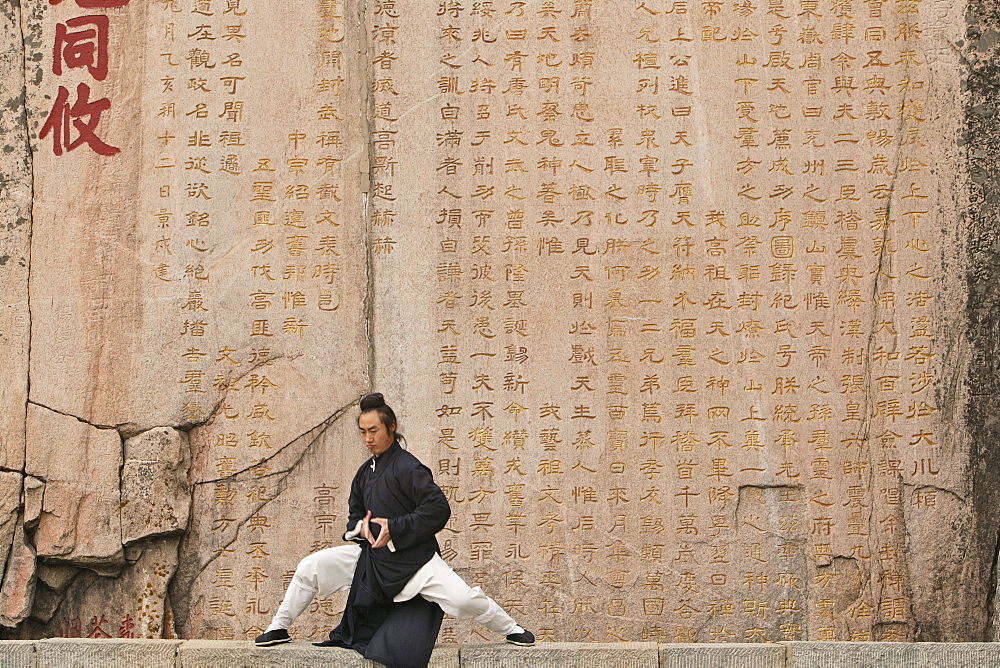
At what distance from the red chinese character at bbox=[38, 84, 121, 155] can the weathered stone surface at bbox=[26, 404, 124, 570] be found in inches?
44.2

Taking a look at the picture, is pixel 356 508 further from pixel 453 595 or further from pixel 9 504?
pixel 9 504

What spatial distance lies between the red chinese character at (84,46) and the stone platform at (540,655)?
7.88 ft

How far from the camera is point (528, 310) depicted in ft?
14.9

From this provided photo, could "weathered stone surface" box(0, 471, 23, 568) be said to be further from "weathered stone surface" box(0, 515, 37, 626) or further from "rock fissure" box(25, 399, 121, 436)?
"rock fissure" box(25, 399, 121, 436)

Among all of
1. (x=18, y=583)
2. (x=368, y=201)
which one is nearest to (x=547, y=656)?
(x=368, y=201)

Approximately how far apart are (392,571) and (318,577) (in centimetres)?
28

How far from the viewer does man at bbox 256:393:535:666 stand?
11.1ft

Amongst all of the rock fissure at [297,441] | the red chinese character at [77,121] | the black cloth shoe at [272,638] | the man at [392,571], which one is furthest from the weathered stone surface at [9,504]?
the man at [392,571]

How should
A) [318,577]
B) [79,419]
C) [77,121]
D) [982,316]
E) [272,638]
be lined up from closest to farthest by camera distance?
1. [318,577]
2. [272,638]
3. [982,316]
4. [79,419]
5. [77,121]

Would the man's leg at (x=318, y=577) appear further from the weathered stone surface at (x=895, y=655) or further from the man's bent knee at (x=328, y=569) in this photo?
the weathered stone surface at (x=895, y=655)

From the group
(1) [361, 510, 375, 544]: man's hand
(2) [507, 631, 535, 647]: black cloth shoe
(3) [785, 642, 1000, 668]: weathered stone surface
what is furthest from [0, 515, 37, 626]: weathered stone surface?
(3) [785, 642, 1000, 668]: weathered stone surface

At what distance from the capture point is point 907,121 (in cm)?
454

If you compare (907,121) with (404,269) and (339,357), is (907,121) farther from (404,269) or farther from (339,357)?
(339,357)

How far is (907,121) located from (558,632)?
253 centimetres
